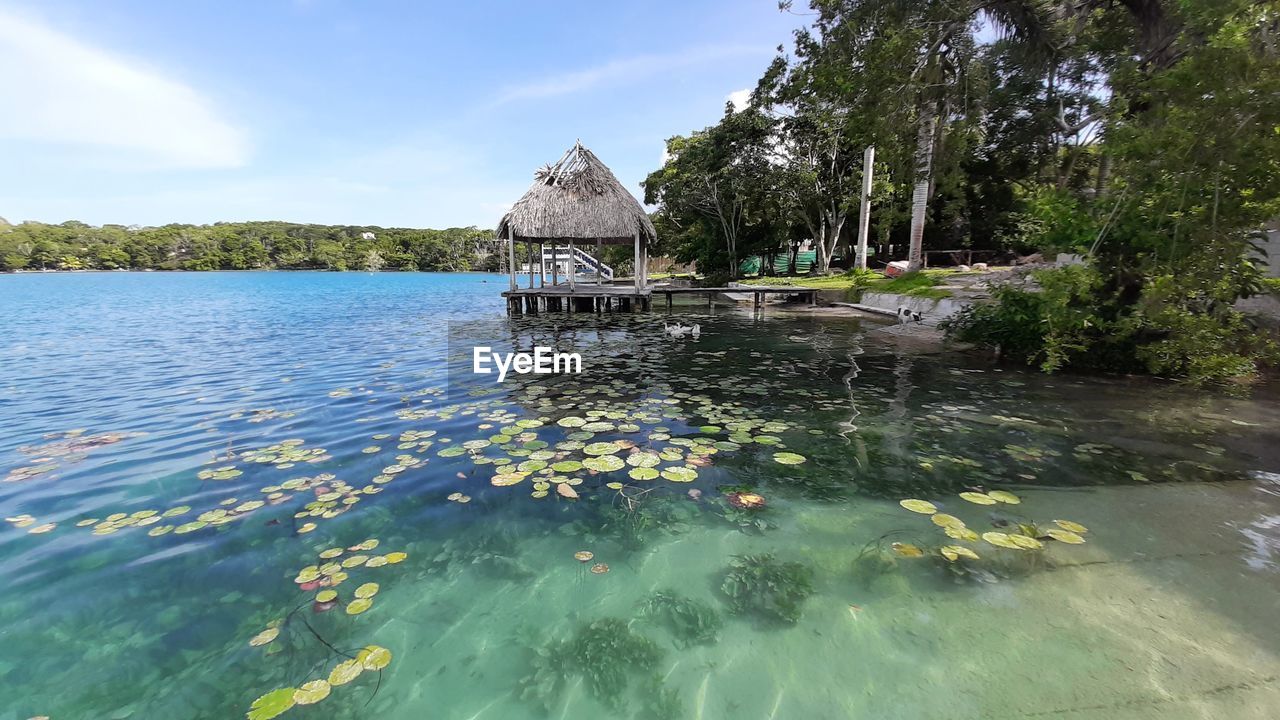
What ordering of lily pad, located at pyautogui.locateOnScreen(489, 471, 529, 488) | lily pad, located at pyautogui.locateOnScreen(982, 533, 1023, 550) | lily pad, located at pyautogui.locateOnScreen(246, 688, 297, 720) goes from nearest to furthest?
lily pad, located at pyautogui.locateOnScreen(246, 688, 297, 720)
lily pad, located at pyautogui.locateOnScreen(982, 533, 1023, 550)
lily pad, located at pyautogui.locateOnScreen(489, 471, 529, 488)

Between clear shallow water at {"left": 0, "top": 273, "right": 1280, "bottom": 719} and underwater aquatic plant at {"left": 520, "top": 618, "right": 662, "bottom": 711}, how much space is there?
0.05 ft

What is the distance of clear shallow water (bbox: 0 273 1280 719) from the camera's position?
218cm

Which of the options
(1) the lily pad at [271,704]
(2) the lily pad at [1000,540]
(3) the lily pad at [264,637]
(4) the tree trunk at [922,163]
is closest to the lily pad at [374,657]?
(1) the lily pad at [271,704]

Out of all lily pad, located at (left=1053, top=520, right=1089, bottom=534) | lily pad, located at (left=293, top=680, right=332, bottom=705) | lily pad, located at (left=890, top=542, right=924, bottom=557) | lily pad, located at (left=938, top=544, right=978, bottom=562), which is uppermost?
lily pad, located at (left=1053, top=520, right=1089, bottom=534)

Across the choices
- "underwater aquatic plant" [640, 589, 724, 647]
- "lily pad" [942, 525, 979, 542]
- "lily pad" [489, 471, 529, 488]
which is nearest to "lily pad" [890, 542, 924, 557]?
"lily pad" [942, 525, 979, 542]

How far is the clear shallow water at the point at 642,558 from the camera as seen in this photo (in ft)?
7.15

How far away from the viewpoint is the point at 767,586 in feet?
9.35

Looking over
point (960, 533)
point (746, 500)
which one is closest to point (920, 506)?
point (960, 533)

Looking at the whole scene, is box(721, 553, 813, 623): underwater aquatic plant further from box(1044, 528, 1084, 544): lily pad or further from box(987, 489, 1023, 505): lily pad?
box(987, 489, 1023, 505): lily pad

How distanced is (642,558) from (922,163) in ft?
34.7

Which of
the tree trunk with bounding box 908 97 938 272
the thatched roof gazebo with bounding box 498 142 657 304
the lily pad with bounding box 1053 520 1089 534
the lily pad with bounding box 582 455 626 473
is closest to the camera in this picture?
the lily pad with bounding box 1053 520 1089 534

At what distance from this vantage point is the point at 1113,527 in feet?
11.0

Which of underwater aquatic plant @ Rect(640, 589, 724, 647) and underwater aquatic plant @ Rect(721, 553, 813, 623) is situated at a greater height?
underwater aquatic plant @ Rect(721, 553, 813, 623)

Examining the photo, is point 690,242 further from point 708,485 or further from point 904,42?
point 708,485
